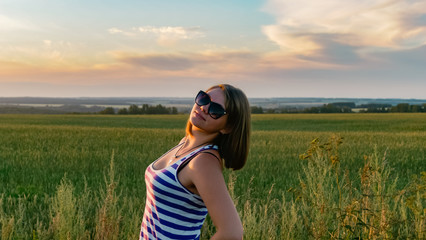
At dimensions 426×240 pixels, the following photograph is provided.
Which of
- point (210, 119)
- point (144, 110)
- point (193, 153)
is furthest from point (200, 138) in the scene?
point (144, 110)

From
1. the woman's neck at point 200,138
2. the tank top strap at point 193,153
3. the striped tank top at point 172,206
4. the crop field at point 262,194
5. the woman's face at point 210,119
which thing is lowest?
the crop field at point 262,194

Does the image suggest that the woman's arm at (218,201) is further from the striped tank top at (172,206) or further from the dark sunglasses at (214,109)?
the dark sunglasses at (214,109)

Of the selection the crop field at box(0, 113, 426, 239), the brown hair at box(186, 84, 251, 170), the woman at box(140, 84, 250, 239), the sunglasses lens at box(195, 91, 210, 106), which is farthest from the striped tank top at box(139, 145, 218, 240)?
the crop field at box(0, 113, 426, 239)

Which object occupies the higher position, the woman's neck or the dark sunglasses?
the dark sunglasses

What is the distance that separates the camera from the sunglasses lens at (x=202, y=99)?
80.9 inches

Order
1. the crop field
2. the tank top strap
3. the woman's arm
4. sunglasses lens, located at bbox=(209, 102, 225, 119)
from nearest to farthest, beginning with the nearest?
the woman's arm → the tank top strap → sunglasses lens, located at bbox=(209, 102, 225, 119) → the crop field

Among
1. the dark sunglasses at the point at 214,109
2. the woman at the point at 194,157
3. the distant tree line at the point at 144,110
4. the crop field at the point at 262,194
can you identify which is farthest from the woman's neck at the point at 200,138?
the distant tree line at the point at 144,110

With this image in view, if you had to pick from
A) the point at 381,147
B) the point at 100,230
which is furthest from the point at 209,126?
the point at 381,147

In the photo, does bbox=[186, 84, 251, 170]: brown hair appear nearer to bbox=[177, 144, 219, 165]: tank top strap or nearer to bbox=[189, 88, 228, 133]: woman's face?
bbox=[189, 88, 228, 133]: woman's face

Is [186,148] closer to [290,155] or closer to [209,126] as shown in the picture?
[209,126]

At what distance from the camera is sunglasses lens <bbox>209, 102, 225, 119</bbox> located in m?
2.02

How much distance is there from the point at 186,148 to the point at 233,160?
261mm

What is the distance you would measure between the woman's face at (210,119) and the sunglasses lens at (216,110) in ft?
0.06

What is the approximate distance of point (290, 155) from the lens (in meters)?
13.2
